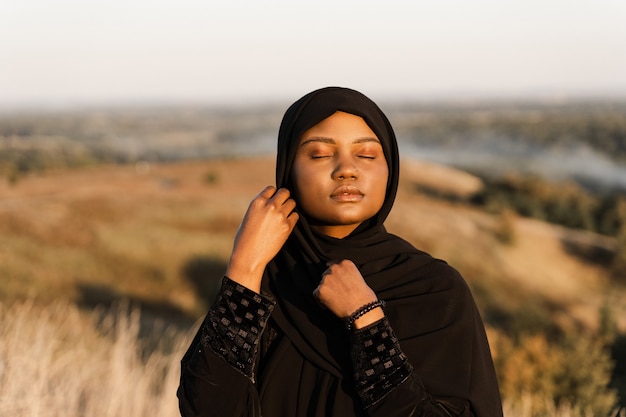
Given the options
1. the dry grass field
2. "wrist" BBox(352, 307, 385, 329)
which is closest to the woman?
"wrist" BBox(352, 307, 385, 329)

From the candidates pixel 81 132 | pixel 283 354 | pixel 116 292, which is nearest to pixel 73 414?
pixel 283 354

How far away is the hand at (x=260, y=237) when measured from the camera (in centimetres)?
229

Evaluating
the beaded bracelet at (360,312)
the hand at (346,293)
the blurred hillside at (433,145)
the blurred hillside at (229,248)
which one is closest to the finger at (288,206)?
the hand at (346,293)

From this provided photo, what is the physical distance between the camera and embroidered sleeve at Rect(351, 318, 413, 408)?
2072 mm

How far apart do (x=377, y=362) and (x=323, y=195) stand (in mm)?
572

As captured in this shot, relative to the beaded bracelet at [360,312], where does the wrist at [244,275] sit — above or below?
above

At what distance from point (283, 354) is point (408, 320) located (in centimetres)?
40

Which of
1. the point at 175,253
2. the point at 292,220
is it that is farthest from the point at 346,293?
the point at 175,253

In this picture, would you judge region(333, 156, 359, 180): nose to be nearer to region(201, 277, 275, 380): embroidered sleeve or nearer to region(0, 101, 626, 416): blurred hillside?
region(201, 277, 275, 380): embroidered sleeve

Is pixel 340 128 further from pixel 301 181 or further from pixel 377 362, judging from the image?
pixel 377 362

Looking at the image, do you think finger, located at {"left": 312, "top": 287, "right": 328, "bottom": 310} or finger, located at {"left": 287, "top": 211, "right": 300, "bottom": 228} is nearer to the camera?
finger, located at {"left": 312, "top": 287, "right": 328, "bottom": 310}

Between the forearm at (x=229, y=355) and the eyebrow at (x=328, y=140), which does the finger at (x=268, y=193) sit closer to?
the eyebrow at (x=328, y=140)

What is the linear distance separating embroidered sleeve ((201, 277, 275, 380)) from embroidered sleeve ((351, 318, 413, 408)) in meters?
0.31

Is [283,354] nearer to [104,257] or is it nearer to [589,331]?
[104,257]
